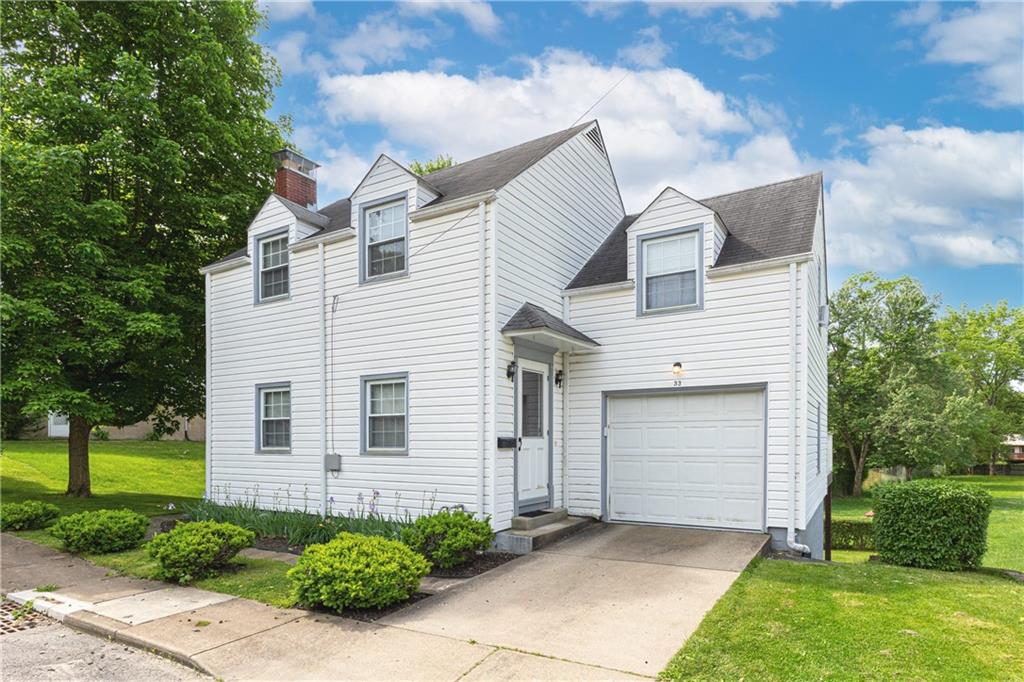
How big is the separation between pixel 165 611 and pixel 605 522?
21.7ft

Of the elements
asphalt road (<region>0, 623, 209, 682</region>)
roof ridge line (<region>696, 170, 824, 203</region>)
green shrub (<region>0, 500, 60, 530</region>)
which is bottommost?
green shrub (<region>0, 500, 60, 530</region>)

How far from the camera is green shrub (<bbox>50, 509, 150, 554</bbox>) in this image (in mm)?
8812

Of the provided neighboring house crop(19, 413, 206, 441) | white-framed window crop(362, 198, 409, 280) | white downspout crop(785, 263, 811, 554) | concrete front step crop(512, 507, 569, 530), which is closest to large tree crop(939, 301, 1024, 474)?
white downspout crop(785, 263, 811, 554)

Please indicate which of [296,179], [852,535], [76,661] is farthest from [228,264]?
[852,535]

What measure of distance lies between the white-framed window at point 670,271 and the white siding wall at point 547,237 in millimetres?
1584

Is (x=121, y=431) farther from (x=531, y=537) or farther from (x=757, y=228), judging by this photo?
(x=757, y=228)

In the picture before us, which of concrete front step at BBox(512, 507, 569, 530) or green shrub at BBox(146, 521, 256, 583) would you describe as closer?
green shrub at BBox(146, 521, 256, 583)

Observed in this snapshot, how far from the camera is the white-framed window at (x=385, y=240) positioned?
32.7 ft

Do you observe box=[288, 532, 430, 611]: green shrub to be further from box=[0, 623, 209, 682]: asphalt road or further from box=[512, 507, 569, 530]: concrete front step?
box=[512, 507, 569, 530]: concrete front step

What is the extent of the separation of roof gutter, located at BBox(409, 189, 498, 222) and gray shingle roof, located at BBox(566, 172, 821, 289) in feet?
9.02

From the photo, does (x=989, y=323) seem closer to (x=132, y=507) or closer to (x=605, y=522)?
(x=605, y=522)

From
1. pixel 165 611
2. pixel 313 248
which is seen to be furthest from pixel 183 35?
pixel 165 611

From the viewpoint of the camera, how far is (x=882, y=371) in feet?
99.5

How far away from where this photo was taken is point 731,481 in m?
9.28
